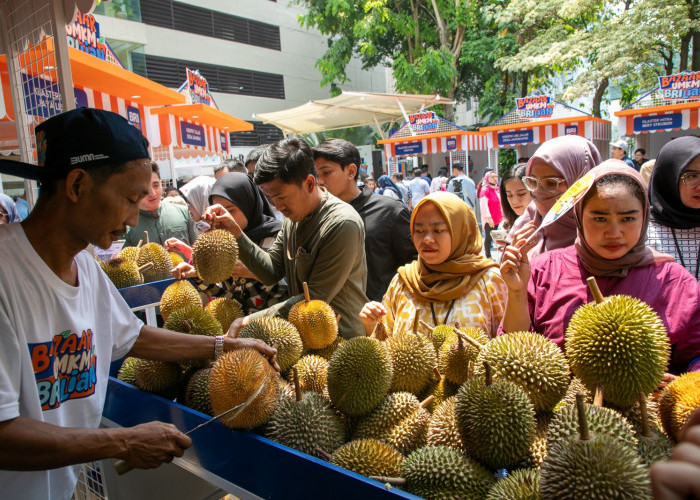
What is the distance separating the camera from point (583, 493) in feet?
3.14

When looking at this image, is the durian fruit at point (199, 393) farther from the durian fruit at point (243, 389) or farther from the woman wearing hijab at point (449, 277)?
the woman wearing hijab at point (449, 277)

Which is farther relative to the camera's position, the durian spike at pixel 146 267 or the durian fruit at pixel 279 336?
the durian spike at pixel 146 267

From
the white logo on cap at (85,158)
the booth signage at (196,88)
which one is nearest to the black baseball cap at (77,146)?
the white logo on cap at (85,158)

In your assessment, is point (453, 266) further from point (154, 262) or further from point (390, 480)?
point (154, 262)

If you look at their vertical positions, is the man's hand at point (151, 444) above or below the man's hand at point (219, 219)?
below

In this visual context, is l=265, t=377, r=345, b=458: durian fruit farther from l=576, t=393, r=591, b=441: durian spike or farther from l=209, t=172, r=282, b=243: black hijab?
l=209, t=172, r=282, b=243: black hijab

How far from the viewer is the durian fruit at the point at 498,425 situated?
1.19m

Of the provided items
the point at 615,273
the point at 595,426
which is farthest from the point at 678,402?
the point at 615,273

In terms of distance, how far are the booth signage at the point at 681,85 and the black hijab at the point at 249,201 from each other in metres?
11.8

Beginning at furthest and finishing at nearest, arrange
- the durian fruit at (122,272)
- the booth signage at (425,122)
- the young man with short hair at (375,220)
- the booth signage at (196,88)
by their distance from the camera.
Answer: the booth signage at (425,122)
the booth signage at (196,88)
the young man with short hair at (375,220)
the durian fruit at (122,272)

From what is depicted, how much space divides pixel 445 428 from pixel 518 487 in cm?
31

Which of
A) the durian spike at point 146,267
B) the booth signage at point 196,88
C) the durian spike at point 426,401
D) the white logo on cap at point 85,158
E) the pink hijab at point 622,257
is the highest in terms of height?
the booth signage at point 196,88

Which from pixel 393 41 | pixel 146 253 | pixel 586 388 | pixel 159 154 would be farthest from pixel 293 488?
pixel 393 41

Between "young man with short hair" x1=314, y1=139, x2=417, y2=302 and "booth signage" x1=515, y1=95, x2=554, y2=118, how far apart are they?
11278 millimetres
